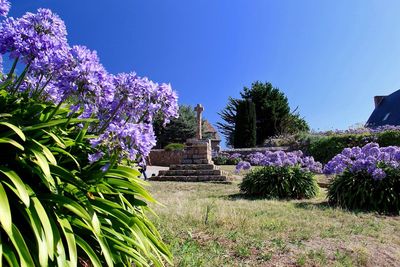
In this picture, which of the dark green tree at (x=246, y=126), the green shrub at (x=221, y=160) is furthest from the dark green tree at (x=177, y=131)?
the green shrub at (x=221, y=160)

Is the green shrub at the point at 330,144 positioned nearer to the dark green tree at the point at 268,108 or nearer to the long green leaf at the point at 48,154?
the dark green tree at the point at 268,108

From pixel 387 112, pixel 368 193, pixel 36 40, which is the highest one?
pixel 387 112

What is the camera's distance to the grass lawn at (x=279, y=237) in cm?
387

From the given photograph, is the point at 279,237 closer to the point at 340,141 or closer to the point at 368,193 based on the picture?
the point at 368,193

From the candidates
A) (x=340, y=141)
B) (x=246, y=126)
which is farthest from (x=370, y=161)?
(x=246, y=126)

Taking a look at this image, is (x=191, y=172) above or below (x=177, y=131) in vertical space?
below

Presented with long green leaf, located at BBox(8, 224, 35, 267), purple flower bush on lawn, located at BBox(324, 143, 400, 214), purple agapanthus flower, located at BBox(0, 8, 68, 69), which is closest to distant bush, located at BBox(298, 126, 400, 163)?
purple flower bush on lawn, located at BBox(324, 143, 400, 214)

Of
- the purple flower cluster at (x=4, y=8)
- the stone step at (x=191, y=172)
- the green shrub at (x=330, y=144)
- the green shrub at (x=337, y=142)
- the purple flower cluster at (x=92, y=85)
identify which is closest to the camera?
the purple flower cluster at (x=92, y=85)

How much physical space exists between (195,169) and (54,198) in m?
13.6

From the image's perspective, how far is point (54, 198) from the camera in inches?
90.5

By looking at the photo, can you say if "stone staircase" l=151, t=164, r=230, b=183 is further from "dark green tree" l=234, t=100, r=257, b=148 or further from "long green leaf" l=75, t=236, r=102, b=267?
"dark green tree" l=234, t=100, r=257, b=148

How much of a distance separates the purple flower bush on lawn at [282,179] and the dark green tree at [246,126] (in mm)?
22632

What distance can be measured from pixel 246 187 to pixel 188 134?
24.8 metres

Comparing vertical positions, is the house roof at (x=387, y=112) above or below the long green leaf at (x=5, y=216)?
above
